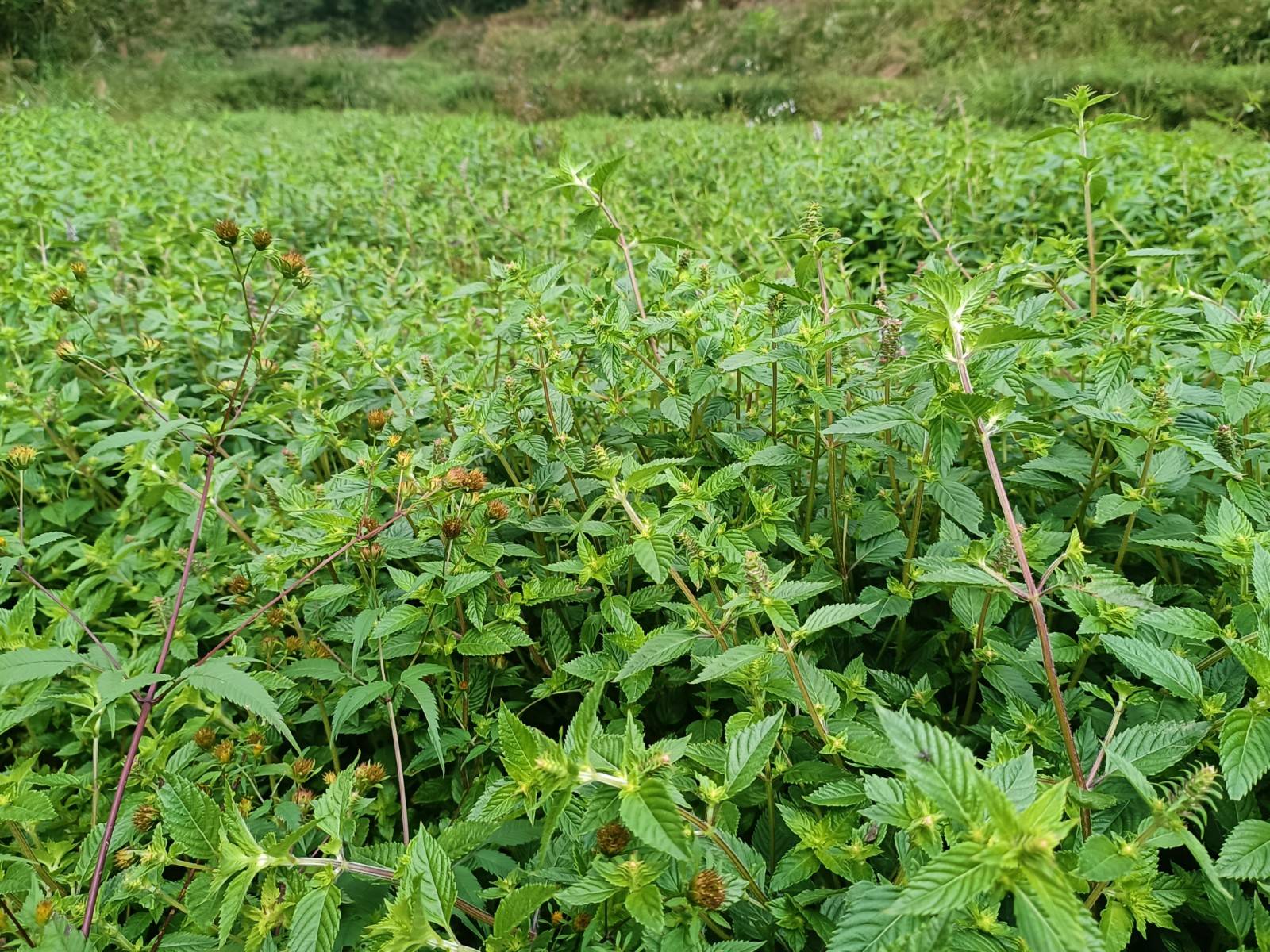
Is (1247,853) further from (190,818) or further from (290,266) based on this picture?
(290,266)

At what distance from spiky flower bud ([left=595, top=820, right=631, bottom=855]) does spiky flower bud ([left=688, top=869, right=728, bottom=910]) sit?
0.09 metres

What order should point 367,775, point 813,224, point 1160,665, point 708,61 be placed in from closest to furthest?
1. point 1160,665
2. point 367,775
3. point 813,224
4. point 708,61

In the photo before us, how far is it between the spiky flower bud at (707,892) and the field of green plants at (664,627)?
3cm

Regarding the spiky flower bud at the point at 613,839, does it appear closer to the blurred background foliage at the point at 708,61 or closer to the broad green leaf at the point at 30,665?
the broad green leaf at the point at 30,665

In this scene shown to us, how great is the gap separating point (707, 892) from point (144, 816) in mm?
923

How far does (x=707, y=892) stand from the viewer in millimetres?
854

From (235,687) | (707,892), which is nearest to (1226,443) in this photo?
(707,892)

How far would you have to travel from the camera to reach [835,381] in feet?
5.13

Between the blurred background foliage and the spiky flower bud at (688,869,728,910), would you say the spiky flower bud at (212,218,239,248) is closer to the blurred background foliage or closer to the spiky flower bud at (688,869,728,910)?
the spiky flower bud at (688,869,728,910)

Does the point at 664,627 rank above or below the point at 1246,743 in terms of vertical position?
below

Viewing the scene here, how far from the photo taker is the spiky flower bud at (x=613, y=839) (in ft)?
2.90

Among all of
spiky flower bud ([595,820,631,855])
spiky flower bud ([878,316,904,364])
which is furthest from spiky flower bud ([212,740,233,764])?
spiky flower bud ([878,316,904,364])

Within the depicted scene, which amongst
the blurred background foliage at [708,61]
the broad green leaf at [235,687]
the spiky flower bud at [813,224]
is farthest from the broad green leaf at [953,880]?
the blurred background foliage at [708,61]

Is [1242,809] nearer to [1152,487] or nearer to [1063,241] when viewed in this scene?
[1152,487]
